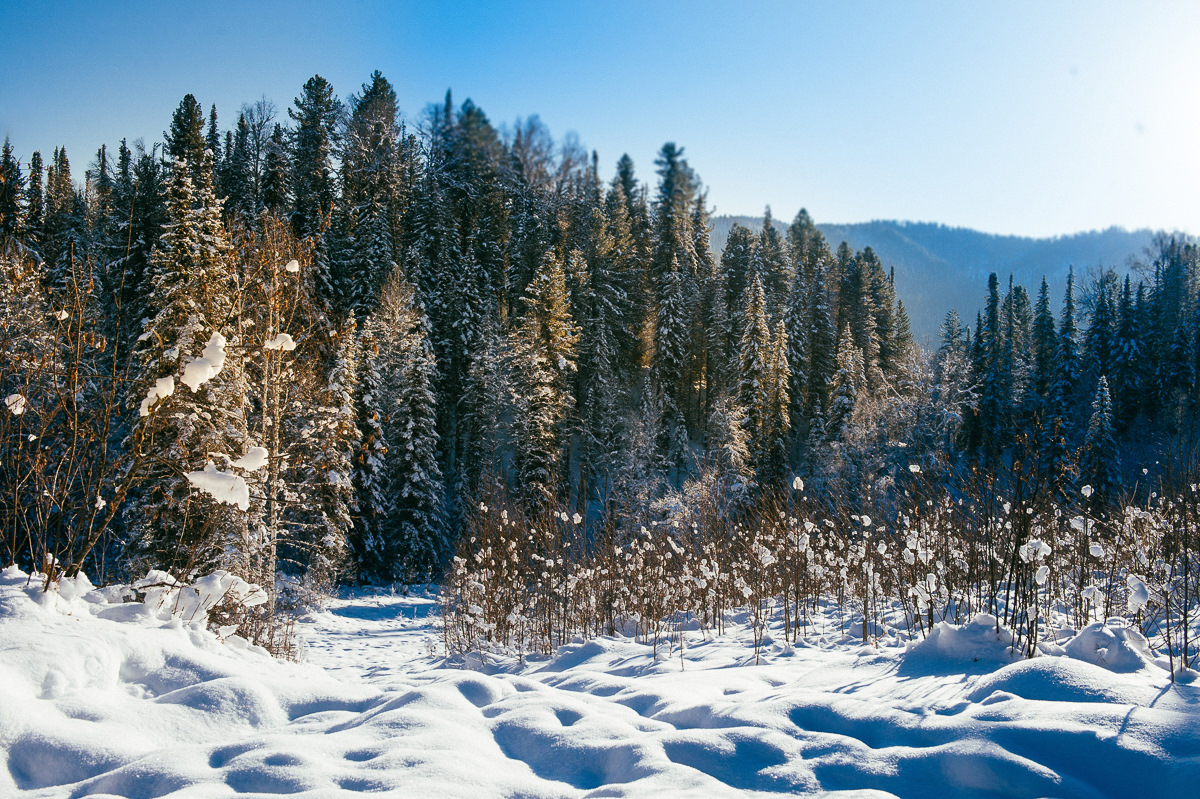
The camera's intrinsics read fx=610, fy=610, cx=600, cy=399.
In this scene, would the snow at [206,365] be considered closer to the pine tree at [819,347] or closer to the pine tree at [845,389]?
the pine tree at [845,389]

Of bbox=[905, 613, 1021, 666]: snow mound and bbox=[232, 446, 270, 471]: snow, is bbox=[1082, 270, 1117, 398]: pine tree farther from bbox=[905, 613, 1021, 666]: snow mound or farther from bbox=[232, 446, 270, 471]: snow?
bbox=[232, 446, 270, 471]: snow

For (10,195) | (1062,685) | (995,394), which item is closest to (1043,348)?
(995,394)

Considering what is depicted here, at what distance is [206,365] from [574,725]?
3.20 metres

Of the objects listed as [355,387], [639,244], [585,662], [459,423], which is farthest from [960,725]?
[639,244]

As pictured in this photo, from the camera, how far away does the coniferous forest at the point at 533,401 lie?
700 cm

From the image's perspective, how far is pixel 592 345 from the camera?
1358 inches

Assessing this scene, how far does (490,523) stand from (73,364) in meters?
9.41

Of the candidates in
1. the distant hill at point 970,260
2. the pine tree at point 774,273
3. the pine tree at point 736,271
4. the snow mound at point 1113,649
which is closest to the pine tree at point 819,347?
the pine tree at point 774,273

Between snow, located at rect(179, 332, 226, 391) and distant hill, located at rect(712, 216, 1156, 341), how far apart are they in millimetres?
155599

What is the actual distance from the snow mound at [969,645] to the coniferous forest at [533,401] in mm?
210

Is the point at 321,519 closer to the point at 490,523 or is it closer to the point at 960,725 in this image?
the point at 490,523

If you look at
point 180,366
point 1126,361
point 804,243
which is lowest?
point 180,366

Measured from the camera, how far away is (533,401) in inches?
1120

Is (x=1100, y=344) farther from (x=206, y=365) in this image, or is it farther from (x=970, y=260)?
(x=970, y=260)
